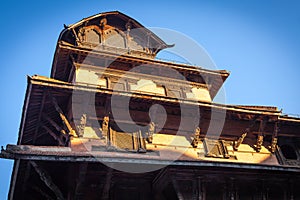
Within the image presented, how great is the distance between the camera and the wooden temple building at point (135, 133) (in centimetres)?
1000

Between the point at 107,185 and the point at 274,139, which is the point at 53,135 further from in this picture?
the point at 274,139

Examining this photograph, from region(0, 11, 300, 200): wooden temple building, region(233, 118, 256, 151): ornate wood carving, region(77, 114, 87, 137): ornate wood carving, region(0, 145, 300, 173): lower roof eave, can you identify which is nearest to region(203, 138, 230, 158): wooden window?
region(0, 11, 300, 200): wooden temple building

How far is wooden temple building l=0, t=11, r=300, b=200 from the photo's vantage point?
10.0m

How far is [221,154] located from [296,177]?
3.51 meters

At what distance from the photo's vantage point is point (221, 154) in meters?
14.1

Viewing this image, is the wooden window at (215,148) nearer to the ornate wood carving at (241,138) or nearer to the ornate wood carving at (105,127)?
the ornate wood carving at (241,138)

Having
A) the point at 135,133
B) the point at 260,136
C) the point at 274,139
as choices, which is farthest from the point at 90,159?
the point at 274,139

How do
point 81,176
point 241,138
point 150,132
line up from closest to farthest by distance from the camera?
point 81,176
point 150,132
point 241,138

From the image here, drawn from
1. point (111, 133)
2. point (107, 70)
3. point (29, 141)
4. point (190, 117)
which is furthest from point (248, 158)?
point (29, 141)

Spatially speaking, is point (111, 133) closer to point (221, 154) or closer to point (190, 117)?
point (190, 117)

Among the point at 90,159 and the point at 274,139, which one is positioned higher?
the point at 274,139

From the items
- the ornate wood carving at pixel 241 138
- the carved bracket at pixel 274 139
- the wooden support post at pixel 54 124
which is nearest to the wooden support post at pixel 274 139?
the carved bracket at pixel 274 139

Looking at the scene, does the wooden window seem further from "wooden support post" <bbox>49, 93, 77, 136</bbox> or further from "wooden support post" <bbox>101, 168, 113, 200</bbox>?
"wooden support post" <bbox>49, 93, 77, 136</bbox>

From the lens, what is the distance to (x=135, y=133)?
13.5 metres
